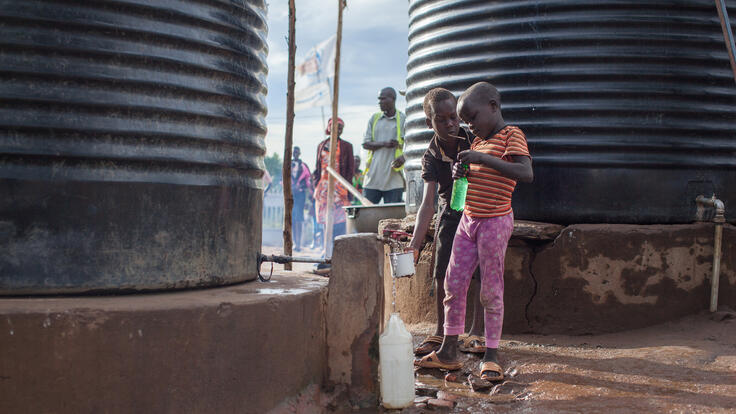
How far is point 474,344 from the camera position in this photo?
13.1ft

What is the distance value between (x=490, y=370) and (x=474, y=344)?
1.73 ft

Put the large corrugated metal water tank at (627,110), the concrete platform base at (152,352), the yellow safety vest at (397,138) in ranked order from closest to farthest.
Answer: the concrete platform base at (152,352) → the large corrugated metal water tank at (627,110) → the yellow safety vest at (397,138)

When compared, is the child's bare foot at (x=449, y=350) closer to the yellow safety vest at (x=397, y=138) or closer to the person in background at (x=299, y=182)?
the yellow safety vest at (x=397, y=138)

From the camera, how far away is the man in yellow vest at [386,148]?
7898mm

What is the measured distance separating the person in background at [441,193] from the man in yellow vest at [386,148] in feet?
12.0

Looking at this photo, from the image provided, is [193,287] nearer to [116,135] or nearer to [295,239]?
[116,135]

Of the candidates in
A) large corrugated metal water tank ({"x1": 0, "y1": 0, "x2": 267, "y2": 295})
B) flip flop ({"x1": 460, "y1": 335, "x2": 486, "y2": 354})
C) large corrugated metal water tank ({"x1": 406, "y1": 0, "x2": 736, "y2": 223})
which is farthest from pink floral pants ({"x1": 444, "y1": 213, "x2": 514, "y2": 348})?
large corrugated metal water tank ({"x1": 0, "y1": 0, "x2": 267, "y2": 295})

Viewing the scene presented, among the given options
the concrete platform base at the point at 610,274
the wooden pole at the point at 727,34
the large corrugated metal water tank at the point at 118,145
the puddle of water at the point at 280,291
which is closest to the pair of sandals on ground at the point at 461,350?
the concrete platform base at the point at 610,274

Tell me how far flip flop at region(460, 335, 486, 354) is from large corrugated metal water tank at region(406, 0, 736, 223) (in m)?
0.91

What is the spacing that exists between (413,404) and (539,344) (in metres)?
1.30

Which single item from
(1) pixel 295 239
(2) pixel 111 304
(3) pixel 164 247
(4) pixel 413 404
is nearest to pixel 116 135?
(3) pixel 164 247

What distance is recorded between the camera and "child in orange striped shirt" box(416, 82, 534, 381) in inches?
140

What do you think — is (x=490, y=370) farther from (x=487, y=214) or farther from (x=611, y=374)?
(x=487, y=214)

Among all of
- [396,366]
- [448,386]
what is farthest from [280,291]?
[448,386]
